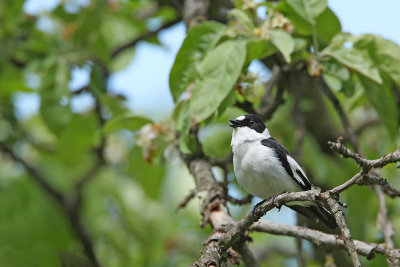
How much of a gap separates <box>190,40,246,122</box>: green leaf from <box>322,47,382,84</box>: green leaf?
640 mm

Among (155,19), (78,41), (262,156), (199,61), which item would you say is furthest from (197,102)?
(155,19)

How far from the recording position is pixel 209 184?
3.42m

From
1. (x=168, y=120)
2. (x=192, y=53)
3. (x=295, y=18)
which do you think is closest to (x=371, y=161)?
(x=192, y=53)

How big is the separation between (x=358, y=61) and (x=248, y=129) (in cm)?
93

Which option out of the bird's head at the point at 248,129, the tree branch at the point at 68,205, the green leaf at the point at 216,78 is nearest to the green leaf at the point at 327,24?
the green leaf at the point at 216,78

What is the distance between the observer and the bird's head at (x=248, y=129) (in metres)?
3.79

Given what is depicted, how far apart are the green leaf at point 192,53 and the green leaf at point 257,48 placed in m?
0.22

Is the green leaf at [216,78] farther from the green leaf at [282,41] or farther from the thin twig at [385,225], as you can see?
the thin twig at [385,225]

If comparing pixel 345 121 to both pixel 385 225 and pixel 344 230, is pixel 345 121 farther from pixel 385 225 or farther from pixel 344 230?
pixel 344 230

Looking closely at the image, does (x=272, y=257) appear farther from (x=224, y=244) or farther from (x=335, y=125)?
(x=224, y=244)

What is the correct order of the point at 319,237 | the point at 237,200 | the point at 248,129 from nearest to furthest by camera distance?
the point at 319,237, the point at 237,200, the point at 248,129

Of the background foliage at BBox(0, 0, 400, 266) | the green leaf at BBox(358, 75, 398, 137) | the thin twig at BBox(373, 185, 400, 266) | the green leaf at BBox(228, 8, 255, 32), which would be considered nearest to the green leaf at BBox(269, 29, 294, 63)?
the background foliage at BBox(0, 0, 400, 266)

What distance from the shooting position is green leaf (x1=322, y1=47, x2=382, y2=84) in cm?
324

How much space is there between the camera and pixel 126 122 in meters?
3.98
